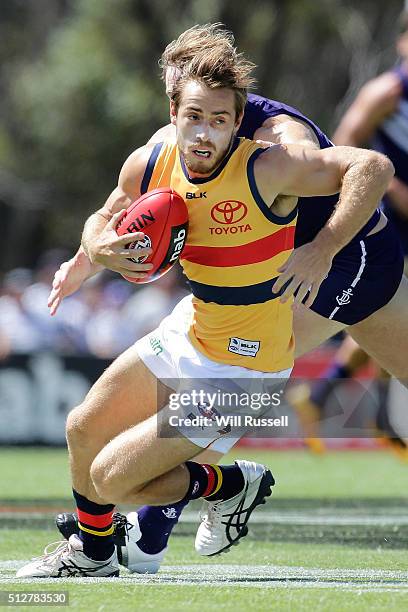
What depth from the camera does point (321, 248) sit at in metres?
5.36

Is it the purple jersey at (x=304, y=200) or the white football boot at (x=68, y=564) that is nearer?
the white football boot at (x=68, y=564)

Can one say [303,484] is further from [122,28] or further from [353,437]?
[122,28]

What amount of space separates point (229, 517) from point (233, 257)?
1.23 meters

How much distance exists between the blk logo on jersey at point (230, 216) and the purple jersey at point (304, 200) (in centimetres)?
72

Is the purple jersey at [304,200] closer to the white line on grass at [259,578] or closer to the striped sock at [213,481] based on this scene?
the striped sock at [213,481]

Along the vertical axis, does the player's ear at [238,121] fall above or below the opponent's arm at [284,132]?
above

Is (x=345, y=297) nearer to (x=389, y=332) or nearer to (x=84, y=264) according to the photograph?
(x=389, y=332)

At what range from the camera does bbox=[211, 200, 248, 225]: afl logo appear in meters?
5.48

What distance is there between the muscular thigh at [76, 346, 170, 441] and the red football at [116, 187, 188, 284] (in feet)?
1.61

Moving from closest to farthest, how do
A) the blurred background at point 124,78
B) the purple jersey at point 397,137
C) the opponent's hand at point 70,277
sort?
the opponent's hand at point 70,277 < the purple jersey at point 397,137 < the blurred background at point 124,78

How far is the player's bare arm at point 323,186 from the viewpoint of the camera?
5316mm

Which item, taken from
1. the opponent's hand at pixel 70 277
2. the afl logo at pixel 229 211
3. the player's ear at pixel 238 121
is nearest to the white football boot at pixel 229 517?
the opponent's hand at pixel 70 277

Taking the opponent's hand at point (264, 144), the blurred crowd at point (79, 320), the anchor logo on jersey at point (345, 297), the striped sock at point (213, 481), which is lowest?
the blurred crowd at point (79, 320)

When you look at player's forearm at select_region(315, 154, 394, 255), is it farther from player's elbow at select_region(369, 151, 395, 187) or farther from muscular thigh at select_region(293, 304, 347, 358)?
muscular thigh at select_region(293, 304, 347, 358)
